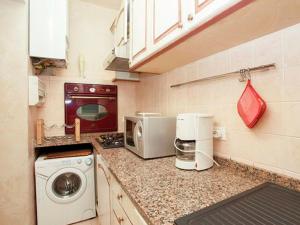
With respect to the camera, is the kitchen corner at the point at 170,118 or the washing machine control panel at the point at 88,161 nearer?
the kitchen corner at the point at 170,118

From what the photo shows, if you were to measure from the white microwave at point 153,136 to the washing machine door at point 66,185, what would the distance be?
33.0 inches

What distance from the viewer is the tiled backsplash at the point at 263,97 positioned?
0.76m

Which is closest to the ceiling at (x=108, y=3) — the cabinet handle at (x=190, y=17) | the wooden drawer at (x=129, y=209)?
the cabinet handle at (x=190, y=17)

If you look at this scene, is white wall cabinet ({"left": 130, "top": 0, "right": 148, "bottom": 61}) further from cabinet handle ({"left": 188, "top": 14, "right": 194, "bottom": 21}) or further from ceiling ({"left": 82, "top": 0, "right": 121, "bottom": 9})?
ceiling ({"left": 82, "top": 0, "right": 121, "bottom": 9})

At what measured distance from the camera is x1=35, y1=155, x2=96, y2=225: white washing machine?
1.64 m

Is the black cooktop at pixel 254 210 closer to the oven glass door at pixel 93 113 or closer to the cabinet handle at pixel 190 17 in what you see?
the cabinet handle at pixel 190 17

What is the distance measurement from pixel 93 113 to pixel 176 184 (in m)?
1.80

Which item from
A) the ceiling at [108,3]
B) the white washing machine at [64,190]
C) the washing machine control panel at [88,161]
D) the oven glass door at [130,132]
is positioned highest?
the ceiling at [108,3]

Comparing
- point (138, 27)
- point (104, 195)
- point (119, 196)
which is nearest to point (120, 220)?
point (119, 196)

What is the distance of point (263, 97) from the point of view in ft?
2.86

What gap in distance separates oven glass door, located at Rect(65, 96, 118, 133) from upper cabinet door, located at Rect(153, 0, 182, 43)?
147 centimetres

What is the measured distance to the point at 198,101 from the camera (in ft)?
4.26

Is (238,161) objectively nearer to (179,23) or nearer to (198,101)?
(198,101)

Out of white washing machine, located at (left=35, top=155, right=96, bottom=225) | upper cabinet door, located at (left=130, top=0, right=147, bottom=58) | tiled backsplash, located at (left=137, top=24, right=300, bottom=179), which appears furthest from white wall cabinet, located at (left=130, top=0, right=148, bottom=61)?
white washing machine, located at (left=35, top=155, right=96, bottom=225)
